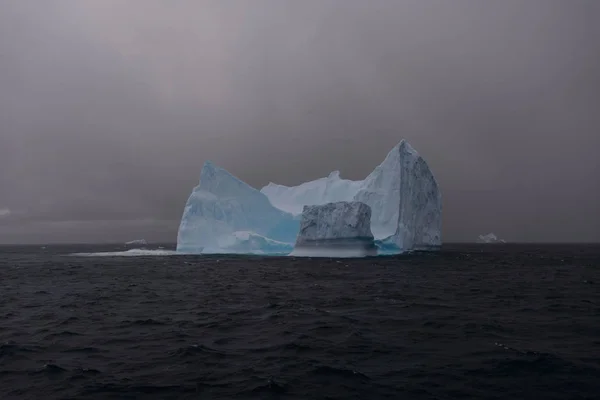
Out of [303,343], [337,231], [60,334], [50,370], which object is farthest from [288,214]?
[50,370]

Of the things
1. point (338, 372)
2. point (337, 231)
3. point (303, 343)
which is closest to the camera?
point (338, 372)

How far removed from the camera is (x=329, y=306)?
1313 cm

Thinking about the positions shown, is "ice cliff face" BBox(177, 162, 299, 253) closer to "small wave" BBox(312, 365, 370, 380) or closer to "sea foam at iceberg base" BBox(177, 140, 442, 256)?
"sea foam at iceberg base" BBox(177, 140, 442, 256)

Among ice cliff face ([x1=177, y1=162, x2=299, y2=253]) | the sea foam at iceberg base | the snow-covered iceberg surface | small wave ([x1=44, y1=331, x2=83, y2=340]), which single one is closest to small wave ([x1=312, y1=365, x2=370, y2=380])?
small wave ([x1=44, y1=331, x2=83, y2=340])

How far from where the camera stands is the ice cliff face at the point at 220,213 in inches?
1590

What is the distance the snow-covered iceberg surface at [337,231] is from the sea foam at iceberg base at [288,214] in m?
0.50

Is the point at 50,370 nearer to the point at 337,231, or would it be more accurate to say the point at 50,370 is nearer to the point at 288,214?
the point at 337,231

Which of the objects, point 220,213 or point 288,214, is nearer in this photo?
point 220,213

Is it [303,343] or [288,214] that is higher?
[288,214]

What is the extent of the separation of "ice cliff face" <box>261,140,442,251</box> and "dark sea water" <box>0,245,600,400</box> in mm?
21583

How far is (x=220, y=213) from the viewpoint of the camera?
133 ft

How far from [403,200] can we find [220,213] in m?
16.3

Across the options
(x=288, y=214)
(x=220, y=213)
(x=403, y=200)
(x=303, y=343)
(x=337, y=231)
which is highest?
(x=403, y=200)

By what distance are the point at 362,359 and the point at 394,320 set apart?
3.41 meters
